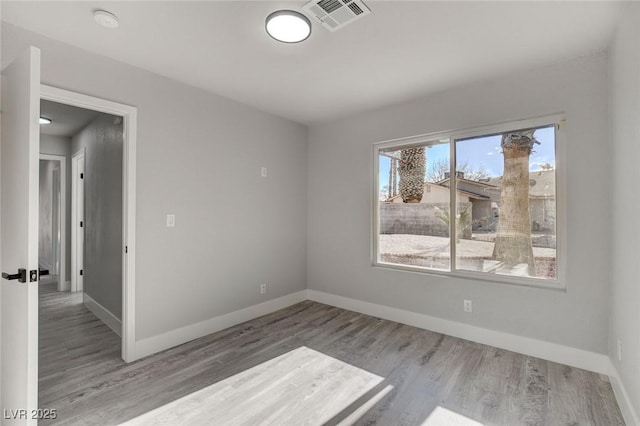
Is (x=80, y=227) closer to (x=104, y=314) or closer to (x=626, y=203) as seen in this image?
(x=104, y=314)

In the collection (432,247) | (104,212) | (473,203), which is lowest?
(432,247)

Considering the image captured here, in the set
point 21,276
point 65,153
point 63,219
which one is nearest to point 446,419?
point 21,276

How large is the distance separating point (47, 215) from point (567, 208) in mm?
9122

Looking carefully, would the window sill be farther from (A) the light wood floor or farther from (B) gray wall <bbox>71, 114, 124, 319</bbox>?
(B) gray wall <bbox>71, 114, 124, 319</bbox>

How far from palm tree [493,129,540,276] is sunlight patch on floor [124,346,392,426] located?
1754 millimetres

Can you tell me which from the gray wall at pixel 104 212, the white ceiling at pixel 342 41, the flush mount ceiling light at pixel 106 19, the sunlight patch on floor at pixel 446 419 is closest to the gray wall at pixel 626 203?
the white ceiling at pixel 342 41

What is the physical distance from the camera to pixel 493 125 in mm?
2988

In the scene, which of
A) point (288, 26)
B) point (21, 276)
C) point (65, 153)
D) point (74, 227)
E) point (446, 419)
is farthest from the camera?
point (65, 153)

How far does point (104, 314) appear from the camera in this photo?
11.8 feet

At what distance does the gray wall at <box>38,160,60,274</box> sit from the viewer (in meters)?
5.75

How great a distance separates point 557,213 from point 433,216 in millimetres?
1121

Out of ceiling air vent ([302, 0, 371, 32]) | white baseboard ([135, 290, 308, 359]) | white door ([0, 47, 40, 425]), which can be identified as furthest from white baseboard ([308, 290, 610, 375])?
white door ([0, 47, 40, 425])

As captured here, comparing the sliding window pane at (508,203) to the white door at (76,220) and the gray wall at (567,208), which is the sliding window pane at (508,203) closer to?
the gray wall at (567,208)

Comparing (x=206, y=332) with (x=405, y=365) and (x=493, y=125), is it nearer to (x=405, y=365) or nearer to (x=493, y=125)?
(x=405, y=365)
